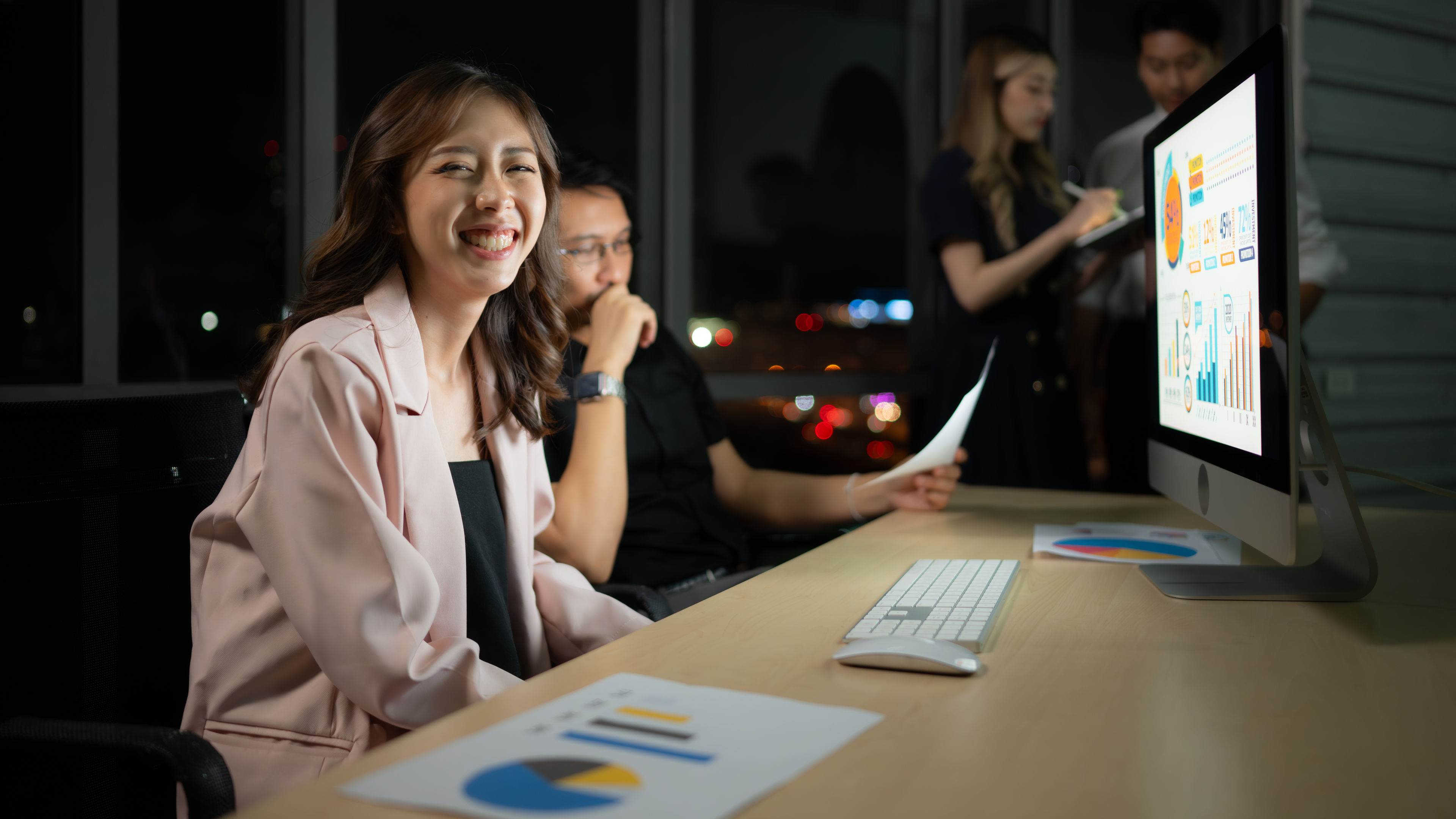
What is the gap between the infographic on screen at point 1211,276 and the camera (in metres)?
1.05

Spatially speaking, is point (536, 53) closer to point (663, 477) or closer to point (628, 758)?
point (663, 477)

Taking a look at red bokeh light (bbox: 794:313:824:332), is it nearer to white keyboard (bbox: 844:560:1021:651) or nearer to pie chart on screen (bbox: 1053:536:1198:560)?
pie chart on screen (bbox: 1053:536:1198:560)

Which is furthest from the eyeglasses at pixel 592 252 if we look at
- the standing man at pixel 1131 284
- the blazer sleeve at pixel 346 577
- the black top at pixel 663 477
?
the standing man at pixel 1131 284

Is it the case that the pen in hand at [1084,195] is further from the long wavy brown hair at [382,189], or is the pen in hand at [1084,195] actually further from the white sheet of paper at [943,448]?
the long wavy brown hair at [382,189]

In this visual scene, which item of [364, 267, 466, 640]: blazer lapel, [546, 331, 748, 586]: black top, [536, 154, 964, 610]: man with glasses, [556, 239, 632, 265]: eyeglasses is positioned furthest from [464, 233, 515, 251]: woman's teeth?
[556, 239, 632, 265]: eyeglasses

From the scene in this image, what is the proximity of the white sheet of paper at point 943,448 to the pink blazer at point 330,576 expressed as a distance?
824mm

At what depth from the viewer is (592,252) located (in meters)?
1.91

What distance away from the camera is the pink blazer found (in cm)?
92

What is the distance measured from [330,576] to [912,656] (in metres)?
0.53

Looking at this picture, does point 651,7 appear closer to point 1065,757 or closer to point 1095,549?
point 1095,549

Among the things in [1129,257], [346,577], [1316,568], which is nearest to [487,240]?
[346,577]

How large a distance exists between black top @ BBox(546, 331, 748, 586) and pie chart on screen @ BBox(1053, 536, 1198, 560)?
71 centimetres

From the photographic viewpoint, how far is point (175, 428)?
3.57 feet

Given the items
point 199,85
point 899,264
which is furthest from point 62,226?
point 899,264
